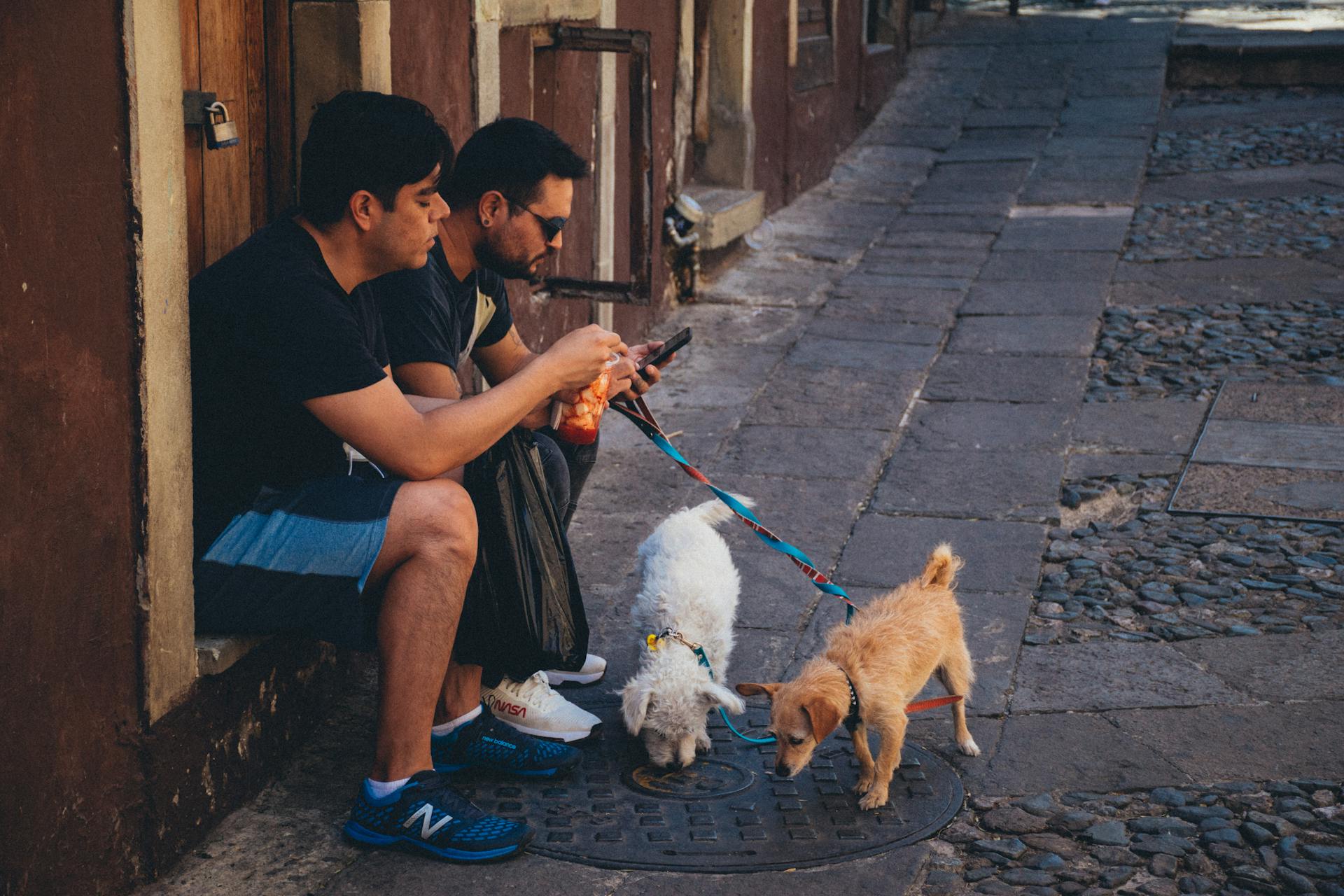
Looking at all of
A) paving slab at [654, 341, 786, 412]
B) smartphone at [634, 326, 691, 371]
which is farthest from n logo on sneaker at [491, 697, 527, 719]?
paving slab at [654, 341, 786, 412]

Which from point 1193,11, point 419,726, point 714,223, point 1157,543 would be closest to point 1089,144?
point 714,223

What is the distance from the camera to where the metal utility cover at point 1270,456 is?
17.4ft

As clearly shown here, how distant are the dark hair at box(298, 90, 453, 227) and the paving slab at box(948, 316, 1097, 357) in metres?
4.84

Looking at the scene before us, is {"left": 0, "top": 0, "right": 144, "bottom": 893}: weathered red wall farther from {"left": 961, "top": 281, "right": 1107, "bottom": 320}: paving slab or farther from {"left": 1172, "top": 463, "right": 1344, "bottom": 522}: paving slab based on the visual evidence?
{"left": 961, "top": 281, "right": 1107, "bottom": 320}: paving slab

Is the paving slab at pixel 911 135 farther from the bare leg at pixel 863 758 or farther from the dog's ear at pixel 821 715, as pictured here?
the dog's ear at pixel 821 715

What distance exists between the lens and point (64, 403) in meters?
2.62

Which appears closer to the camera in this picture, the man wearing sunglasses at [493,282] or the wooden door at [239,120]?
the man wearing sunglasses at [493,282]

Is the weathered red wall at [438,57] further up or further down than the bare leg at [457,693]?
further up

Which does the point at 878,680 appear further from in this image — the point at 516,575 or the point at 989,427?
the point at 989,427

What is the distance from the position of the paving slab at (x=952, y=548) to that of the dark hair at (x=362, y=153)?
7.64 feet

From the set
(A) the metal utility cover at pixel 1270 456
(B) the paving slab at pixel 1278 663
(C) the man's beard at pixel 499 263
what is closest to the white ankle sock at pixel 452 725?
(C) the man's beard at pixel 499 263

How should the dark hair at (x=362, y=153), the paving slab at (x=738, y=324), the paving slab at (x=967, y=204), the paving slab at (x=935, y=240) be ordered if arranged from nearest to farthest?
the dark hair at (x=362, y=153)
the paving slab at (x=738, y=324)
the paving slab at (x=935, y=240)
the paving slab at (x=967, y=204)

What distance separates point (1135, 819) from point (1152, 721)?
0.55 m

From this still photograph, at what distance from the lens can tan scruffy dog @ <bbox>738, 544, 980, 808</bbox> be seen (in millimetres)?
3258
